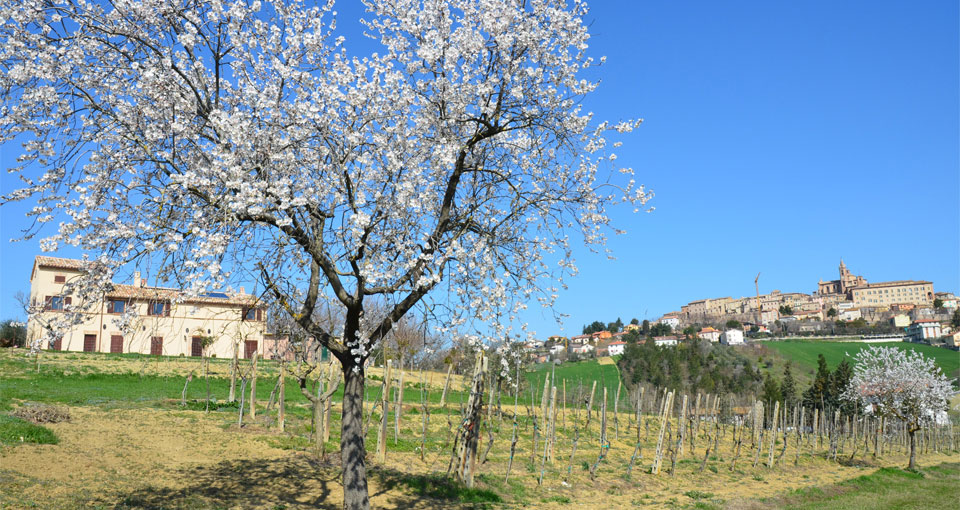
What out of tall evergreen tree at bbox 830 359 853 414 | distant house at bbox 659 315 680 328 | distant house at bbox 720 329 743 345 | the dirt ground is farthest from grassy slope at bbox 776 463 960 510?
distant house at bbox 659 315 680 328

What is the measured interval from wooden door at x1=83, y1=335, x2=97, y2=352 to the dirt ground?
107 ft

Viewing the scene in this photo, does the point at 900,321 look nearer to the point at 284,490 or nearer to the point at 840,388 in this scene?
the point at 840,388

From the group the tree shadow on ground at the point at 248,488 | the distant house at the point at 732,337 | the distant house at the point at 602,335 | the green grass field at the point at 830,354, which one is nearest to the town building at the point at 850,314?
the distant house at the point at 732,337

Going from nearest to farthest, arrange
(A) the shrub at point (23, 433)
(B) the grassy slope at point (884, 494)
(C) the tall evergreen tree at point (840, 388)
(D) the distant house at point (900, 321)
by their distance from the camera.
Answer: (A) the shrub at point (23, 433), (B) the grassy slope at point (884, 494), (C) the tall evergreen tree at point (840, 388), (D) the distant house at point (900, 321)

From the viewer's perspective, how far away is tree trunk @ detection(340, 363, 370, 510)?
797cm

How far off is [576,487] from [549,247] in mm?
7572

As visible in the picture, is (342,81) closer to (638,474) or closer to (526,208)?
(526,208)

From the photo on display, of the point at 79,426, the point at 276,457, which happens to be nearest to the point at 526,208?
the point at 276,457

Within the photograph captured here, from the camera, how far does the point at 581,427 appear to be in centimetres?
2650

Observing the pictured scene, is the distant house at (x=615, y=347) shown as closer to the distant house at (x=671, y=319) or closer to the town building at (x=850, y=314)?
the distant house at (x=671, y=319)

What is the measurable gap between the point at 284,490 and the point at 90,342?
41542mm

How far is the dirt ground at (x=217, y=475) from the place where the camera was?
349 inches

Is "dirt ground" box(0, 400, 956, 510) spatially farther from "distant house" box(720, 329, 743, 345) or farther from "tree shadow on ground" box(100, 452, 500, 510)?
"distant house" box(720, 329, 743, 345)

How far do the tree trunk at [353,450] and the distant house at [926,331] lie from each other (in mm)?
133388
